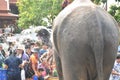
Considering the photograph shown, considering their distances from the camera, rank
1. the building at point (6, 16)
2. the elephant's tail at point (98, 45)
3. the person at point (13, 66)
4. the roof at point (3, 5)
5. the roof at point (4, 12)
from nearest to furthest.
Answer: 1. the elephant's tail at point (98, 45)
2. the person at point (13, 66)
3. the building at point (6, 16)
4. the roof at point (4, 12)
5. the roof at point (3, 5)

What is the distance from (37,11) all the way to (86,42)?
4745cm

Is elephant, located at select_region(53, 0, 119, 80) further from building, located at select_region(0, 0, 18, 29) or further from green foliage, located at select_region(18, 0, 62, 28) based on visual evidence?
building, located at select_region(0, 0, 18, 29)

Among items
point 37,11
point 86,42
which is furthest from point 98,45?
point 37,11

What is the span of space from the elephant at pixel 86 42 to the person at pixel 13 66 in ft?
26.1

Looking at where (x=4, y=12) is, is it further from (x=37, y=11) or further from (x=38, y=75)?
(x=38, y=75)

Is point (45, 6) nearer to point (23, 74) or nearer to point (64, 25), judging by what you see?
point (23, 74)

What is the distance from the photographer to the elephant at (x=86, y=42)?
4.15 m

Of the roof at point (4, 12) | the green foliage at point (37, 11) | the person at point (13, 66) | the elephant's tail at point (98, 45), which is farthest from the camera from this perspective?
the roof at point (4, 12)

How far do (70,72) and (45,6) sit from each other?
47.1 m

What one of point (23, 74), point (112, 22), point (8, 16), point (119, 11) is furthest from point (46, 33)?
point (8, 16)

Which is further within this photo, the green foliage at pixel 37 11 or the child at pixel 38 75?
the green foliage at pixel 37 11

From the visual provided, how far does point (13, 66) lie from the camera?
12.3 m

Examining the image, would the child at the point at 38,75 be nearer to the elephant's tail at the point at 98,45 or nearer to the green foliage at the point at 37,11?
the elephant's tail at the point at 98,45

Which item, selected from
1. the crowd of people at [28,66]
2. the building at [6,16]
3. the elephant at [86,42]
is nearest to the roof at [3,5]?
the building at [6,16]
